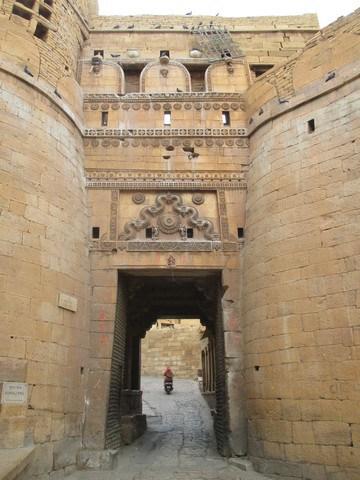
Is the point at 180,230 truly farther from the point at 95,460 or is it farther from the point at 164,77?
the point at 95,460

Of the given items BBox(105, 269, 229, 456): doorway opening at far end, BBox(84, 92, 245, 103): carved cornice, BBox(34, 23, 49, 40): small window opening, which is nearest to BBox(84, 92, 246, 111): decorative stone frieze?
BBox(84, 92, 245, 103): carved cornice

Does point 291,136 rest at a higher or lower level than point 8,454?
higher

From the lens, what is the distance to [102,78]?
10492mm

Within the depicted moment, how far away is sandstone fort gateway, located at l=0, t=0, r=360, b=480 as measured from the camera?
680 centimetres

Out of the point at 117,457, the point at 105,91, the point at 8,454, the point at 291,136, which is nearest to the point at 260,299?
the point at 291,136

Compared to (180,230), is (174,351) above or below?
below

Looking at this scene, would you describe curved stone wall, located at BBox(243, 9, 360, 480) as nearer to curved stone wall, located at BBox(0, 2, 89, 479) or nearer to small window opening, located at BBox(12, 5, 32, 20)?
curved stone wall, located at BBox(0, 2, 89, 479)

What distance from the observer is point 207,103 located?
33.5 ft

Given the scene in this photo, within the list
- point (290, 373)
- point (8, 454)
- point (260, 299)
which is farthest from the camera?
point (260, 299)

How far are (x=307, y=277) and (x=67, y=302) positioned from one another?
3883 mm

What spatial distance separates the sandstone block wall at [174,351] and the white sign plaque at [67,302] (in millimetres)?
15211

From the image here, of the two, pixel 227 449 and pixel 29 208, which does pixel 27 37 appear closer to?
pixel 29 208

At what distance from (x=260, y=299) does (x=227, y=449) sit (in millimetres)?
2618

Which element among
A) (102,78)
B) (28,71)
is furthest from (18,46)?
(102,78)
